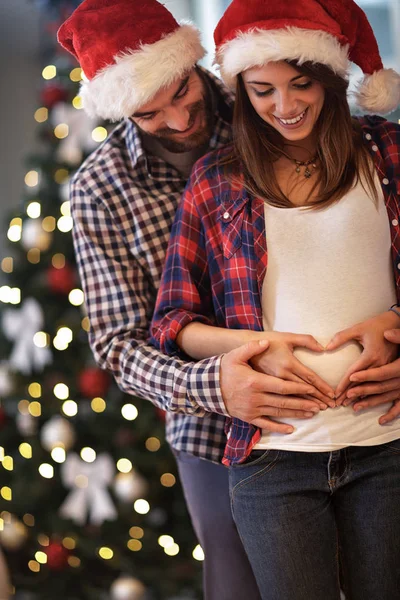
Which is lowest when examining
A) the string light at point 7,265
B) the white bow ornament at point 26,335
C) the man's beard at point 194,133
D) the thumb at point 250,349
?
the white bow ornament at point 26,335

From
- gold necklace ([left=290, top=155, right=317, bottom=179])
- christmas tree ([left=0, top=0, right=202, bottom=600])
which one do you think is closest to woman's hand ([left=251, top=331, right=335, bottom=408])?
gold necklace ([left=290, top=155, right=317, bottom=179])

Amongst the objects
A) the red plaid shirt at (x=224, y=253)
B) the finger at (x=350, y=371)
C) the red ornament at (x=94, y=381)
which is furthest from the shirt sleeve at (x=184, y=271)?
the red ornament at (x=94, y=381)

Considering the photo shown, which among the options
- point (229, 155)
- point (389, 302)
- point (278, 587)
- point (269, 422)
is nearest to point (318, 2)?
point (229, 155)

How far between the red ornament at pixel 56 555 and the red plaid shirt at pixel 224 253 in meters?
1.34

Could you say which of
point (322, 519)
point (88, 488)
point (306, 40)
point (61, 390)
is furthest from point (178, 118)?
point (88, 488)

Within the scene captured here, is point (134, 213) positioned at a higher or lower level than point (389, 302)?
higher

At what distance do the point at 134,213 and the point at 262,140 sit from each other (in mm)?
370

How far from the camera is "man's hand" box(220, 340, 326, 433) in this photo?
51.2 inches

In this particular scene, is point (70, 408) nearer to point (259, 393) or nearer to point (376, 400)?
Answer: point (259, 393)

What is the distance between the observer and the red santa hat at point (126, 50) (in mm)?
1493

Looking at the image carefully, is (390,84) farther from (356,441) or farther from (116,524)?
(116,524)

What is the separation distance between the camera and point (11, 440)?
2588 millimetres

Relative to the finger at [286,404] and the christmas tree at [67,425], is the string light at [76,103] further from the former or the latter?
the finger at [286,404]

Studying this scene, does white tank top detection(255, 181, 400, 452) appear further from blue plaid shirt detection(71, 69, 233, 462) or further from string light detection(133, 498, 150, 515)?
string light detection(133, 498, 150, 515)
